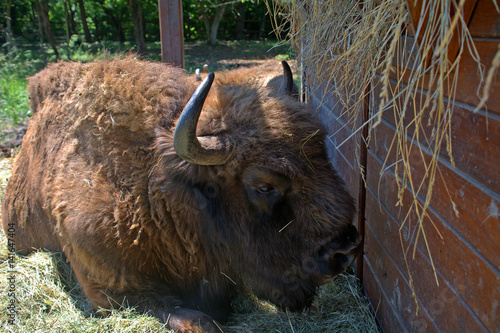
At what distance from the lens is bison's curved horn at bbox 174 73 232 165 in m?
2.50

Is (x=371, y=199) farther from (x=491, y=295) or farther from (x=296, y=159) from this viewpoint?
(x=491, y=295)

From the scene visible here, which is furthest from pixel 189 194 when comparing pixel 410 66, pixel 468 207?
pixel 468 207

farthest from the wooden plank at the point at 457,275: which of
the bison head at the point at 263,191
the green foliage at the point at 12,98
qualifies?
the green foliage at the point at 12,98

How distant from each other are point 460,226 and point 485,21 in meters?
0.92

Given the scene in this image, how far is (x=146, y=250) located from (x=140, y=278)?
0.81ft

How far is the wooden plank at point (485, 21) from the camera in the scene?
150 cm

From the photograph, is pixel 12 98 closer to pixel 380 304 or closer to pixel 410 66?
pixel 380 304

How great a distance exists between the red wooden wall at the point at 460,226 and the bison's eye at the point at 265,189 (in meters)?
0.84

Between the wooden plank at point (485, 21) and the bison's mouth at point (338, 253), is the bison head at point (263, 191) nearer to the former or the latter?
the bison's mouth at point (338, 253)

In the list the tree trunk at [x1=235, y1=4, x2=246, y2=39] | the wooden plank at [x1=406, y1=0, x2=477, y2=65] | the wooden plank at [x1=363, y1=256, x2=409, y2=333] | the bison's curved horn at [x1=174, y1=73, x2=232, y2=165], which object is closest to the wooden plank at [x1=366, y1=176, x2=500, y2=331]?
the wooden plank at [x1=363, y1=256, x2=409, y2=333]

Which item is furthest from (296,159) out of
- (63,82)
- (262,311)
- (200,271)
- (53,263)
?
(53,263)

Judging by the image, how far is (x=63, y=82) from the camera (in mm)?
3848

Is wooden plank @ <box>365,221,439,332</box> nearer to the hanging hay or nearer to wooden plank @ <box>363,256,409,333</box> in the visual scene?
wooden plank @ <box>363,256,409,333</box>

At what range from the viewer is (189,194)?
118 inches
